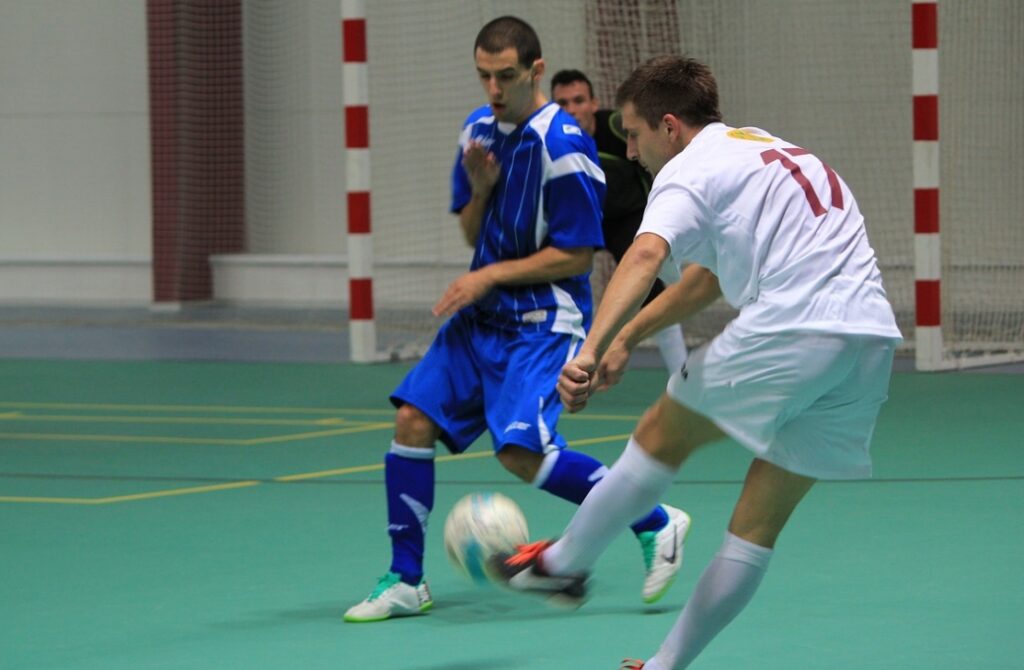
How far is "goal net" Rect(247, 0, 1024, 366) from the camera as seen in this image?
40.4 ft

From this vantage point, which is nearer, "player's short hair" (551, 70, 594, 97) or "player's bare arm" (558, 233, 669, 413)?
"player's bare arm" (558, 233, 669, 413)

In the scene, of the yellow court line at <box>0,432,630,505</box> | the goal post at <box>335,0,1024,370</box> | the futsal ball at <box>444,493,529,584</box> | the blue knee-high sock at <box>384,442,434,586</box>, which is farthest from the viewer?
the goal post at <box>335,0,1024,370</box>

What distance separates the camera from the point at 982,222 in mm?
12945

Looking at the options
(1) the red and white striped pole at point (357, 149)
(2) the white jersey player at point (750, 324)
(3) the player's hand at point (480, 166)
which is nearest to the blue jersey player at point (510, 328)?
(3) the player's hand at point (480, 166)

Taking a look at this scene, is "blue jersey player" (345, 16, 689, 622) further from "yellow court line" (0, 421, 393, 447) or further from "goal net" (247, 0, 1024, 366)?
"goal net" (247, 0, 1024, 366)

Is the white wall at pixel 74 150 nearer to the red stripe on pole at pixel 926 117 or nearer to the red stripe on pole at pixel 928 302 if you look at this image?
the red stripe on pole at pixel 928 302

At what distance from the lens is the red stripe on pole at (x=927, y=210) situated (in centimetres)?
1049

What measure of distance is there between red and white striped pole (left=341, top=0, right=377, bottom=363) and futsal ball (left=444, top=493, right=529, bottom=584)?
6978 millimetres

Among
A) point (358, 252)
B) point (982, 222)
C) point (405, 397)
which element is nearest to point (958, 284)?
point (982, 222)

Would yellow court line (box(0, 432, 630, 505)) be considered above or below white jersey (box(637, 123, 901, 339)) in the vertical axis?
below

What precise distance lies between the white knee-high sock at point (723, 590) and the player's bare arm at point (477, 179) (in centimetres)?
162

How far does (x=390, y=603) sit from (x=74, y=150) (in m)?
13.0

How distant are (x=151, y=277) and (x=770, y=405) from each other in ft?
45.0

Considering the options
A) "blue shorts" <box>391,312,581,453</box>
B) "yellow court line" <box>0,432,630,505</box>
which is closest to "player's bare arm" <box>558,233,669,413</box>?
"blue shorts" <box>391,312,581,453</box>
